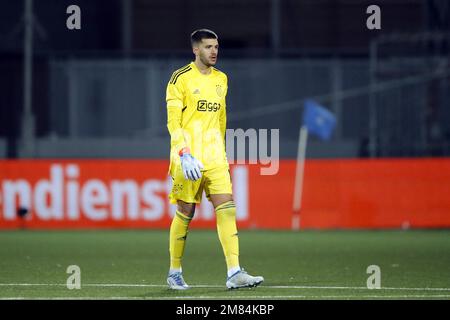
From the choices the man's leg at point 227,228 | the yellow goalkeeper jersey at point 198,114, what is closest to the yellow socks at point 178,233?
the man's leg at point 227,228

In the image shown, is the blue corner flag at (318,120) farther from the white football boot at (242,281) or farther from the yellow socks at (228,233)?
the white football boot at (242,281)

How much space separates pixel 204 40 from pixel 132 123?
2189cm

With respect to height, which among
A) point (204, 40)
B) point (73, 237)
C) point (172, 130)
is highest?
point (204, 40)

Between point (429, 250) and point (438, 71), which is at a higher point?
point (438, 71)

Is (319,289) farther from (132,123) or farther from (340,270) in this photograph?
(132,123)

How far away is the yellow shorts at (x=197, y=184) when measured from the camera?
1198 centimetres

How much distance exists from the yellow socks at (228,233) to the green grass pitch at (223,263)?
1.05ft

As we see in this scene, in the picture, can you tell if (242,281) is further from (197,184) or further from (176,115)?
(176,115)

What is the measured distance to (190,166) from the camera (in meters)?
11.6

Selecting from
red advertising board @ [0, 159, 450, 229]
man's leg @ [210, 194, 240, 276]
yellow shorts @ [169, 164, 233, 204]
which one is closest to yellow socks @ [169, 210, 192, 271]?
yellow shorts @ [169, 164, 233, 204]

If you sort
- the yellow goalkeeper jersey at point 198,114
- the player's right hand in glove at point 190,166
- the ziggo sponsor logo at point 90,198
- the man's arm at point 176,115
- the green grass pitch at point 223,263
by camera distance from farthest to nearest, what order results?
1. the ziggo sponsor logo at point 90,198
2. the yellow goalkeeper jersey at point 198,114
3. the man's arm at point 176,115
4. the player's right hand in glove at point 190,166
5. the green grass pitch at point 223,263

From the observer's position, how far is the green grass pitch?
11336 mm

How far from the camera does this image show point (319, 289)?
11656 mm
